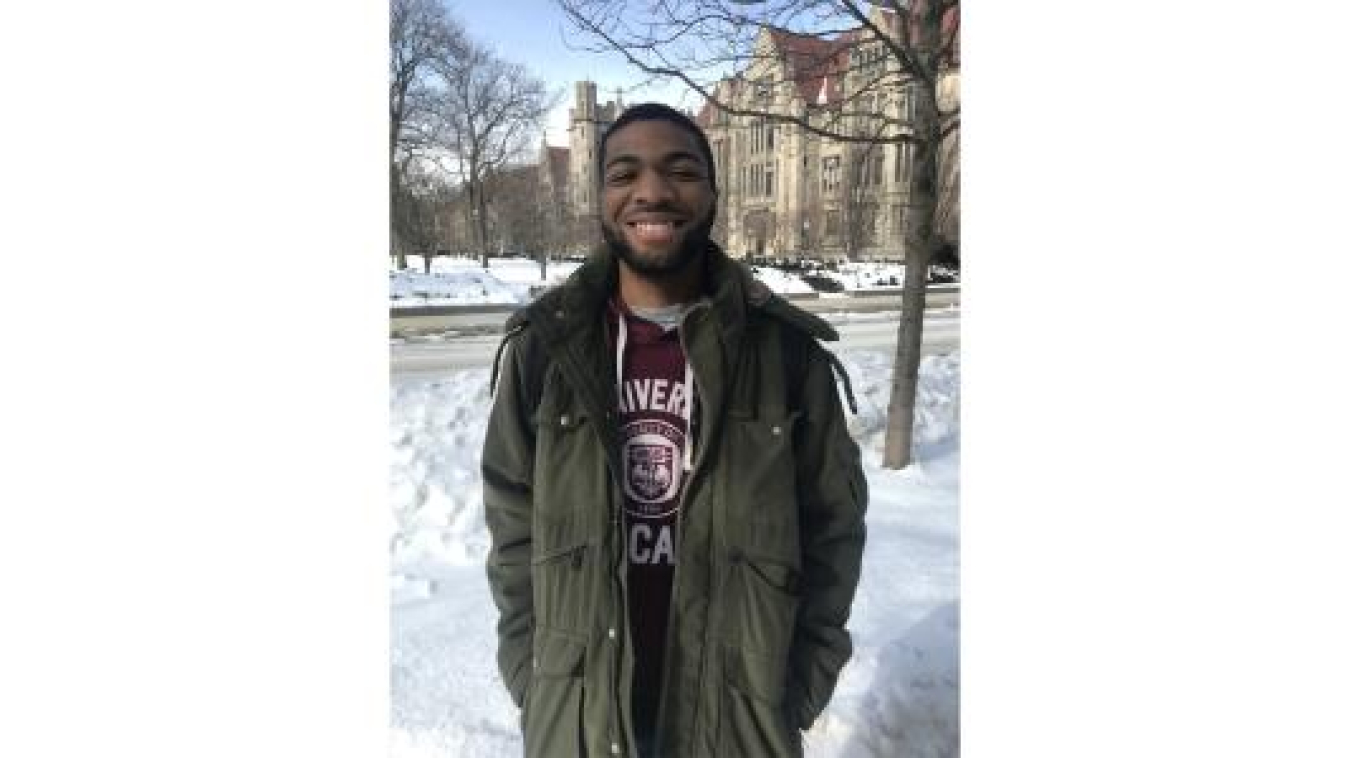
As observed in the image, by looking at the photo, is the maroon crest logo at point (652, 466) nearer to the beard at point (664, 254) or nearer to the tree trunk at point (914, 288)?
the beard at point (664, 254)

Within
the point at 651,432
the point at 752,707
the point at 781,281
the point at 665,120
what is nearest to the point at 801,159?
the point at 781,281

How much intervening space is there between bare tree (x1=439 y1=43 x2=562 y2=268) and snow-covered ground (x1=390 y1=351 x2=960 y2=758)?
1.26 feet

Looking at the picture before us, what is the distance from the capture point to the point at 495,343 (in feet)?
4.13

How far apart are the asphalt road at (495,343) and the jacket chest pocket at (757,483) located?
324 mm

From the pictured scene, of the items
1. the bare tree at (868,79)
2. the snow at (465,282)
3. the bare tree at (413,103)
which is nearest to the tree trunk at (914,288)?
the bare tree at (868,79)

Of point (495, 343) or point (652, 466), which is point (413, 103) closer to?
point (495, 343)

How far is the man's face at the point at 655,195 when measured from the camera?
37.8 inches

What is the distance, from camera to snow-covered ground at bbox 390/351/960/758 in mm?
1300

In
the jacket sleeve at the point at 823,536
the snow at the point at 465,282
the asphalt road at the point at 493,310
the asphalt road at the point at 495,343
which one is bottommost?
the jacket sleeve at the point at 823,536
